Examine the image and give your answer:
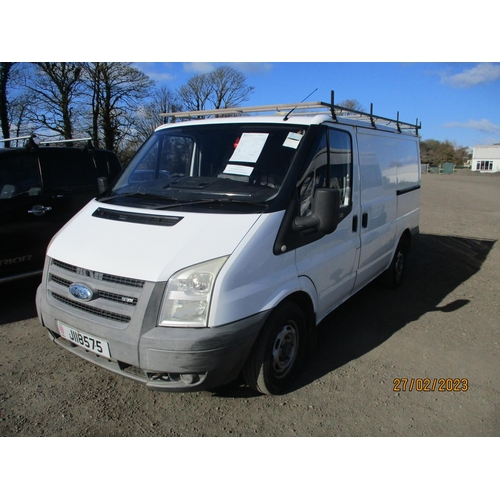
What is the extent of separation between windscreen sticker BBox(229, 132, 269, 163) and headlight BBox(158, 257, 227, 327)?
1.22 metres

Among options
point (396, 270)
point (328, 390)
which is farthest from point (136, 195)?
point (396, 270)

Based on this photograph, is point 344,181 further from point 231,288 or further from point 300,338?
point 231,288

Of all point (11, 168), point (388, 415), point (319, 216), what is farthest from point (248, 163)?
point (11, 168)

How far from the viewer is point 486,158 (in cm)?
7625

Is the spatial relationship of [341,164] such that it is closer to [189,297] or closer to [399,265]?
[189,297]

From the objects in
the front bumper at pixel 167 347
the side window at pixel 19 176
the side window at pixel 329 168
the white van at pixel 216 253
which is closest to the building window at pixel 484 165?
the white van at pixel 216 253

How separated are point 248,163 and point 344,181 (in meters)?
1.12

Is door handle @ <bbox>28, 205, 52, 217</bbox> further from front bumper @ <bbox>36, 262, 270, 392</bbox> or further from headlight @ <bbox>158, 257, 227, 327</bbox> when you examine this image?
headlight @ <bbox>158, 257, 227, 327</bbox>

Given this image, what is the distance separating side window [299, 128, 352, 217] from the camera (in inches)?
131

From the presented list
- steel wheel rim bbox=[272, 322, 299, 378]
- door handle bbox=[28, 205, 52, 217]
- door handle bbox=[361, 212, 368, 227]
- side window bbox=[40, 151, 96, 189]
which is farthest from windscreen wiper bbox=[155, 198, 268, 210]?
side window bbox=[40, 151, 96, 189]

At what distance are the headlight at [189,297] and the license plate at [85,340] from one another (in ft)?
1.62

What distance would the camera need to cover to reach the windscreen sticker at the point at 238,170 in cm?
334

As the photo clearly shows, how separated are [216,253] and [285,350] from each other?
1.15 metres

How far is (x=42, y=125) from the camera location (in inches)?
801
